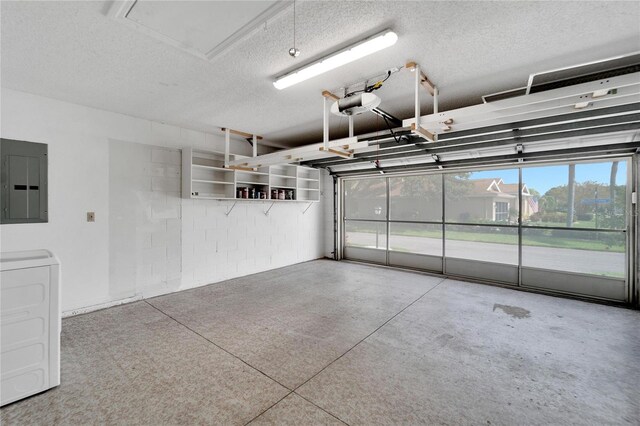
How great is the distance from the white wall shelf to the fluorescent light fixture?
2382mm

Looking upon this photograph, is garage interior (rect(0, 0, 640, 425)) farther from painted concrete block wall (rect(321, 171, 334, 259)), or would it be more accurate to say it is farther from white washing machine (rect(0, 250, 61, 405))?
painted concrete block wall (rect(321, 171, 334, 259))

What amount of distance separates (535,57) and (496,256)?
392cm

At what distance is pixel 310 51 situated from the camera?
2.21 meters

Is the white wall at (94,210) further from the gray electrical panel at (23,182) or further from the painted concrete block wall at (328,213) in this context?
the painted concrete block wall at (328,213)

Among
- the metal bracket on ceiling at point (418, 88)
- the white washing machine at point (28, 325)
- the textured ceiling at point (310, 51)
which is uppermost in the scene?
the textured ceiling at point (310, 51)

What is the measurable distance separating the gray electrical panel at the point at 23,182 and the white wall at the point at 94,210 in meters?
0.07

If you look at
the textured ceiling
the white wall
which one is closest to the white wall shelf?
Answer: the white wall

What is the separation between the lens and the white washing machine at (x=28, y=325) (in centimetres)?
187

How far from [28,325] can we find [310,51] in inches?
115

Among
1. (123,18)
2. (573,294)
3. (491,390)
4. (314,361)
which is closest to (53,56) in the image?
(123,18)

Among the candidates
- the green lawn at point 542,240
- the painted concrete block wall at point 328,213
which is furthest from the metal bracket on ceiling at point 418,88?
the painted concrete block wall at point 328,213

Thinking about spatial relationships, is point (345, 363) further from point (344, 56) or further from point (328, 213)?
point (328, 213)

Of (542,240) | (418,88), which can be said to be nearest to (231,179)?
(418,88)

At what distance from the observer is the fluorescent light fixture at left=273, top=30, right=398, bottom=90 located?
1.97 meters
